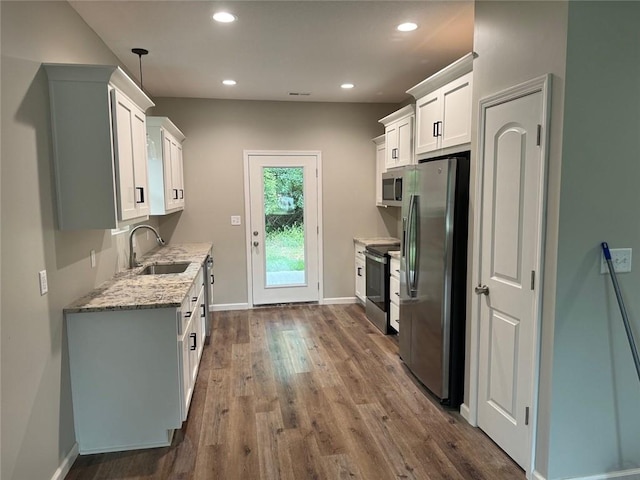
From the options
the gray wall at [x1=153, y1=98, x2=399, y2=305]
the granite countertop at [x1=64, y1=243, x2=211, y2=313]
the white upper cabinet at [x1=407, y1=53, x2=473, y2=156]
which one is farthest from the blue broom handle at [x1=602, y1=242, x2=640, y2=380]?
the gray wall at [x1=153, y1=98, x2=399, y2=305]

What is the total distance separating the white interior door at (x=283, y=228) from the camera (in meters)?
5.64

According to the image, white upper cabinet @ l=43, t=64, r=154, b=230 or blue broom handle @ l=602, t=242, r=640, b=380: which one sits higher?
white upper cabinet @ l=43, t=64, r=154, b=230

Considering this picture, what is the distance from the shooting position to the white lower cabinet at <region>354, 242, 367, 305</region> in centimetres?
550

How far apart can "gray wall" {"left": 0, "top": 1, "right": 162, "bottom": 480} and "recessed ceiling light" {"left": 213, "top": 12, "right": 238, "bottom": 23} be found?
889 millimetres

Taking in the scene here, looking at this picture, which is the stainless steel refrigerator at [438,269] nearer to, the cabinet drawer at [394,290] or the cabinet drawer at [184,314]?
the cabinet drawer at [394,290]

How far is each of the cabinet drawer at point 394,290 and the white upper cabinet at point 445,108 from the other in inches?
53.9

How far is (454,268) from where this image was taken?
113 inches

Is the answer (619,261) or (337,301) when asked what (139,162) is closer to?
(619,261)

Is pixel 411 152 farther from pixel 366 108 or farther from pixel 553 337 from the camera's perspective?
pixel 553 337

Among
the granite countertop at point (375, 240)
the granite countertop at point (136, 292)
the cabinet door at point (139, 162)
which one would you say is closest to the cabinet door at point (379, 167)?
the granite countertop at point (375, 240)

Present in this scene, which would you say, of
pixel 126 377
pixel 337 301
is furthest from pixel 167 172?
pixel 337 301

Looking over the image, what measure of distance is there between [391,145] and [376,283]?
5.32 ft

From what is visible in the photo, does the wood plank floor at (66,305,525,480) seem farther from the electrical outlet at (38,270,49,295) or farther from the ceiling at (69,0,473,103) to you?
the ceiling at (69,0,473,103)

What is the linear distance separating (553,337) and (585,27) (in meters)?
1.46
